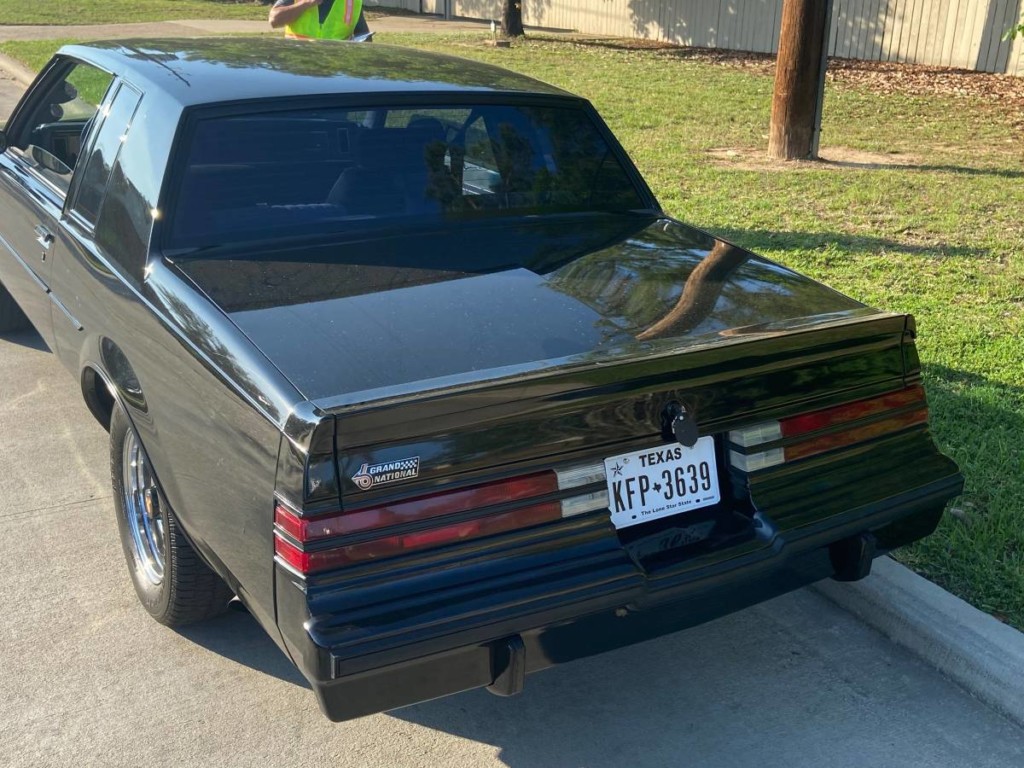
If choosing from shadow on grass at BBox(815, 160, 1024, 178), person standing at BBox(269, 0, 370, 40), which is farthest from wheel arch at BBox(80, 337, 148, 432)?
shadow on grass at BBox(815, 160, 1024, 178)

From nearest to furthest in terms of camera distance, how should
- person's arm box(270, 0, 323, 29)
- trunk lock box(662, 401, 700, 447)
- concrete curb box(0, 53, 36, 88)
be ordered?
trunk lock box(662, 401, 700, 447) < person's arm box(270, 0, 323, 29) < concrete curb box(0, 53, 36, 88)

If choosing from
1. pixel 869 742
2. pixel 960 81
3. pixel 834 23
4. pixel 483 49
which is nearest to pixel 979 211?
pixel 869 742

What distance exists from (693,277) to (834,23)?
54.3 feet

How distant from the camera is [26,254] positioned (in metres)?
4.68

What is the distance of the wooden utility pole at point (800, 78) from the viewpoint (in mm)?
9398

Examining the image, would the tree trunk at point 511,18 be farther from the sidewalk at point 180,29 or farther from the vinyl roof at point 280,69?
the vinyl roof at point 280,69

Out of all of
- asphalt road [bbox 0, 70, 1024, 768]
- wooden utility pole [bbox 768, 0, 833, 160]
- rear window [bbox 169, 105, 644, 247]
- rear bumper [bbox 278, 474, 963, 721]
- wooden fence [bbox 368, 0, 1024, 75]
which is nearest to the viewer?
rear bumper [bbox 278, 474, 963, 721]

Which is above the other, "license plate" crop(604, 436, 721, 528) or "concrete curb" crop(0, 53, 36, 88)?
"license plate" crop(604, 436, 721, 528)

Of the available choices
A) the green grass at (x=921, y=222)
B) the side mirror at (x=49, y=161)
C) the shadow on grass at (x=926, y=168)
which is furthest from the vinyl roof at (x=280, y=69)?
the shadow on grass at (x=926, y=168)

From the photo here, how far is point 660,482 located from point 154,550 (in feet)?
5.77

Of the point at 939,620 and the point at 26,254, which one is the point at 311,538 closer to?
the point at 939,620

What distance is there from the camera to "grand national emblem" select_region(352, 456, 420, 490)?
244cm

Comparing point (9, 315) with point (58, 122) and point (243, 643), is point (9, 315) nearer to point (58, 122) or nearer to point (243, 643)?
point (58, 122)

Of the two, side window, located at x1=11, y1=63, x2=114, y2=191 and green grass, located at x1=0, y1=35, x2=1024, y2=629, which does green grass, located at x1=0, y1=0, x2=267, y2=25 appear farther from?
side window, located at x1=11, y1=63, x2=114, y2=191
